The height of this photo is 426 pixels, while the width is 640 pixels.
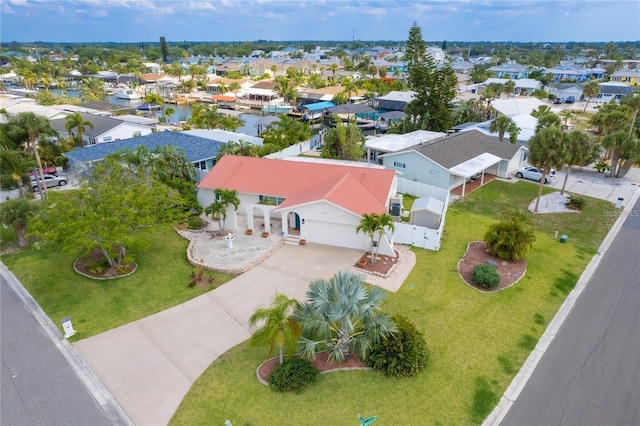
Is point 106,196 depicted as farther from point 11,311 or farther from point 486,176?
point 486,176

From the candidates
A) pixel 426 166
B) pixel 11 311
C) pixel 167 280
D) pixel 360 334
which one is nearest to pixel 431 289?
pixel 360 334

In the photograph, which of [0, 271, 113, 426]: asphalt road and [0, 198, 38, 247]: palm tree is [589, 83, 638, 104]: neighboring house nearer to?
[0, 198, 38, 247]: palm tree

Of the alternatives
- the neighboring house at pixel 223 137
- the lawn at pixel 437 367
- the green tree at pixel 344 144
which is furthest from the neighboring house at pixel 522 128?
the lawn at pixel 437 367

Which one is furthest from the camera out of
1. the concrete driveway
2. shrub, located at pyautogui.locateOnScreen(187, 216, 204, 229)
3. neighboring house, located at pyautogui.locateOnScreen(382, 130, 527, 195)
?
neighboring house, located at pyautogui.locateOnScreen(382, 130, 527, 195)

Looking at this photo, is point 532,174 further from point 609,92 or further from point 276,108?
point 609,92

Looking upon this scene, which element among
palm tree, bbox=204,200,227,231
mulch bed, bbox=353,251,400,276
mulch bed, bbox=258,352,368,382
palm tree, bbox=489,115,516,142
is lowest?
mulch bed, bbox=258,352,368,382

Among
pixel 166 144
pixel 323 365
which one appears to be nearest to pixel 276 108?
pixel 166 144

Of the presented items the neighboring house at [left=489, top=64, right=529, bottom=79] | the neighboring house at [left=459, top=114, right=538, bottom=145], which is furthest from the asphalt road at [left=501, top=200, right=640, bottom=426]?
the neighboring house at [left=489, top=64, right=529, bottom=79]
